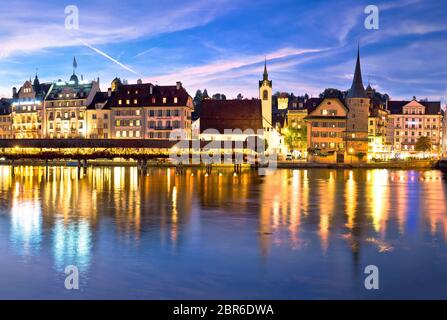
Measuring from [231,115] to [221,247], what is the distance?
263 ft

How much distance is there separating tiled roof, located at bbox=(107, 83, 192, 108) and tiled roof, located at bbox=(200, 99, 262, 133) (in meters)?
7.00

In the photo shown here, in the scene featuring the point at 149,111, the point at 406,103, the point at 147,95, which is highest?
the point at 406,103

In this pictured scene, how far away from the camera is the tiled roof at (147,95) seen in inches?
3659

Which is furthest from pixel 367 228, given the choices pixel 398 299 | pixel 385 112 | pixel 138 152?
pixel 385 112

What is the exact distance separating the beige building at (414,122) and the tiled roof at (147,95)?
4869 centimetres

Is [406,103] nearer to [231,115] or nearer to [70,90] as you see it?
[231,115]

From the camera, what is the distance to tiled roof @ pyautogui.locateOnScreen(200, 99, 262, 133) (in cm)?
9762

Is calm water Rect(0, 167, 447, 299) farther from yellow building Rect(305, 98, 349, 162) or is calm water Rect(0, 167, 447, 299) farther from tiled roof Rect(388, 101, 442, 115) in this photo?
tiled roof Rect(388, 101, 442, 115)

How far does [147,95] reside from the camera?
94438 millimetres
